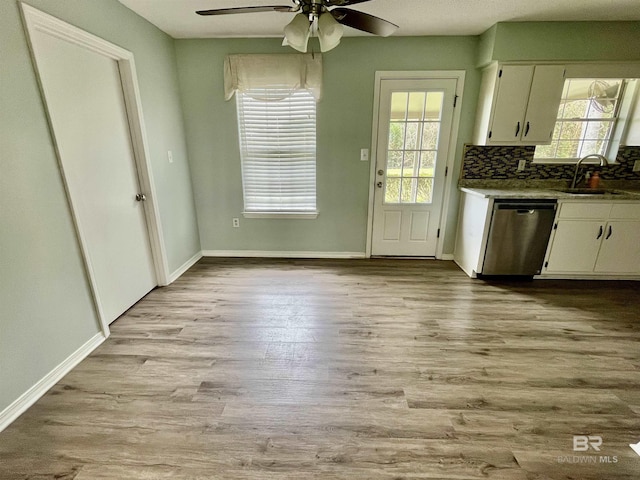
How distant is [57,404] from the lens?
1.62 m

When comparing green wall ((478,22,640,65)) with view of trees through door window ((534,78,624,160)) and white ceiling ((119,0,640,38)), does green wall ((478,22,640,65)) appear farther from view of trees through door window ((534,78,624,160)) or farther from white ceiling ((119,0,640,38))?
view of trees through door window ((534,78,624,160))

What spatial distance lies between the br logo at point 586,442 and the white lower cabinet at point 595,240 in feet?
6.47

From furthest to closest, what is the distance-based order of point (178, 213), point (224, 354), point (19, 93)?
point (178, 213), point (224, 354), point (19, 93)

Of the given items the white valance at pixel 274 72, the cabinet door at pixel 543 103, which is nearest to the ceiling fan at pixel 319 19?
the white valance at pixel 274 72

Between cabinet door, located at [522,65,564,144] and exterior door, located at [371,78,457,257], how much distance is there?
0.70 meters

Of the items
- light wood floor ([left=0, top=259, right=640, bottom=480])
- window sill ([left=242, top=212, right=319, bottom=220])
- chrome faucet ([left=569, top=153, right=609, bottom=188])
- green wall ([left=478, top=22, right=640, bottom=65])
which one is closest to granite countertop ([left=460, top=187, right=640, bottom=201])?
chrome faucet ([left=569, top=153, right=609, bottom=188])

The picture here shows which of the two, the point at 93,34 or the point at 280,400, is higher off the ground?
the point at 93,34

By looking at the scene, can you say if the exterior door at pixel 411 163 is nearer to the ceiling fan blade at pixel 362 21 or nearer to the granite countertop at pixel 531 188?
the granite countertop at pixel 531 188

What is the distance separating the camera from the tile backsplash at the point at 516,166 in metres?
3.14

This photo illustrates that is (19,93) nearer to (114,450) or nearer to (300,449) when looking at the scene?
(114,450)

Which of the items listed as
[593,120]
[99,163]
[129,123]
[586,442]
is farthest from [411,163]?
[99,163]

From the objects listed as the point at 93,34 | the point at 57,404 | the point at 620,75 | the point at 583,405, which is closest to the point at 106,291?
the point at 57,404

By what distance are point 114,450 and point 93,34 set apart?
8.40ft

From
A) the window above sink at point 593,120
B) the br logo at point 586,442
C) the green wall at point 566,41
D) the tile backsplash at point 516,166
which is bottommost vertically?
the br logo at point 586,442
